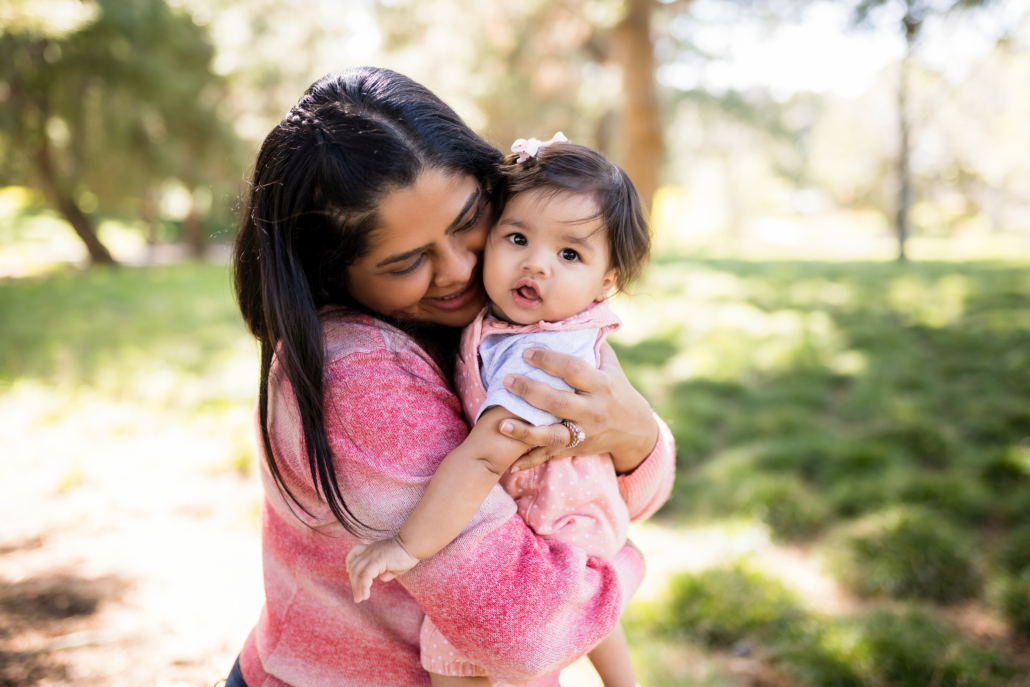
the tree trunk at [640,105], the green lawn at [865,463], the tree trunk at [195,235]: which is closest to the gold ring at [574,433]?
the green lawn at [865,463]

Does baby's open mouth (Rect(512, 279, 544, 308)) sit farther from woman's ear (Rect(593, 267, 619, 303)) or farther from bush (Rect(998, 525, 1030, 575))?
bush (Rect(998, 525, 1030, 575))

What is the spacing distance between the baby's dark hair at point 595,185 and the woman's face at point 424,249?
0.44 ft

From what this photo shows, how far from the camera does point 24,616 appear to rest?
2.14m

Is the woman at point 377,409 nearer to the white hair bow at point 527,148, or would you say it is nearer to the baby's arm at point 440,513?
the baby's arm at point 440,513

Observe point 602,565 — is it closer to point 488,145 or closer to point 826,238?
point 488,145

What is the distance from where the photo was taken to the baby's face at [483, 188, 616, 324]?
55.5 inches

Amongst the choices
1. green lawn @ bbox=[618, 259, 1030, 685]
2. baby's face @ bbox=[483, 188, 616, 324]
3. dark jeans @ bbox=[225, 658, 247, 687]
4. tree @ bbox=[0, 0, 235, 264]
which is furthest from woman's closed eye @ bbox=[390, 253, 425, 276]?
tree @ bbox=[0, 0, 235, 264]

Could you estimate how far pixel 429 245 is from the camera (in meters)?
1.24

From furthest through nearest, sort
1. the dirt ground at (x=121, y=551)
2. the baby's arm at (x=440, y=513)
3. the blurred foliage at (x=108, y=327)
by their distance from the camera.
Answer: the blurred foliage at (x=108, y=327) < the dirt ground at (x=121, y=551) < the baby's arm at (x=440, y=513)

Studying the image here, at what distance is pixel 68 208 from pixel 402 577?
1461 cm

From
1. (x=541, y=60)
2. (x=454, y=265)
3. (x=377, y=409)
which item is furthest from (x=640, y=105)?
(x=377, y=409)

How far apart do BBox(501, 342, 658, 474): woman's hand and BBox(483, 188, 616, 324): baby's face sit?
0.51 ft

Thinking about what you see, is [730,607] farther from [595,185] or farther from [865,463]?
[595,185]

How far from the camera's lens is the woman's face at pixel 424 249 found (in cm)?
118
